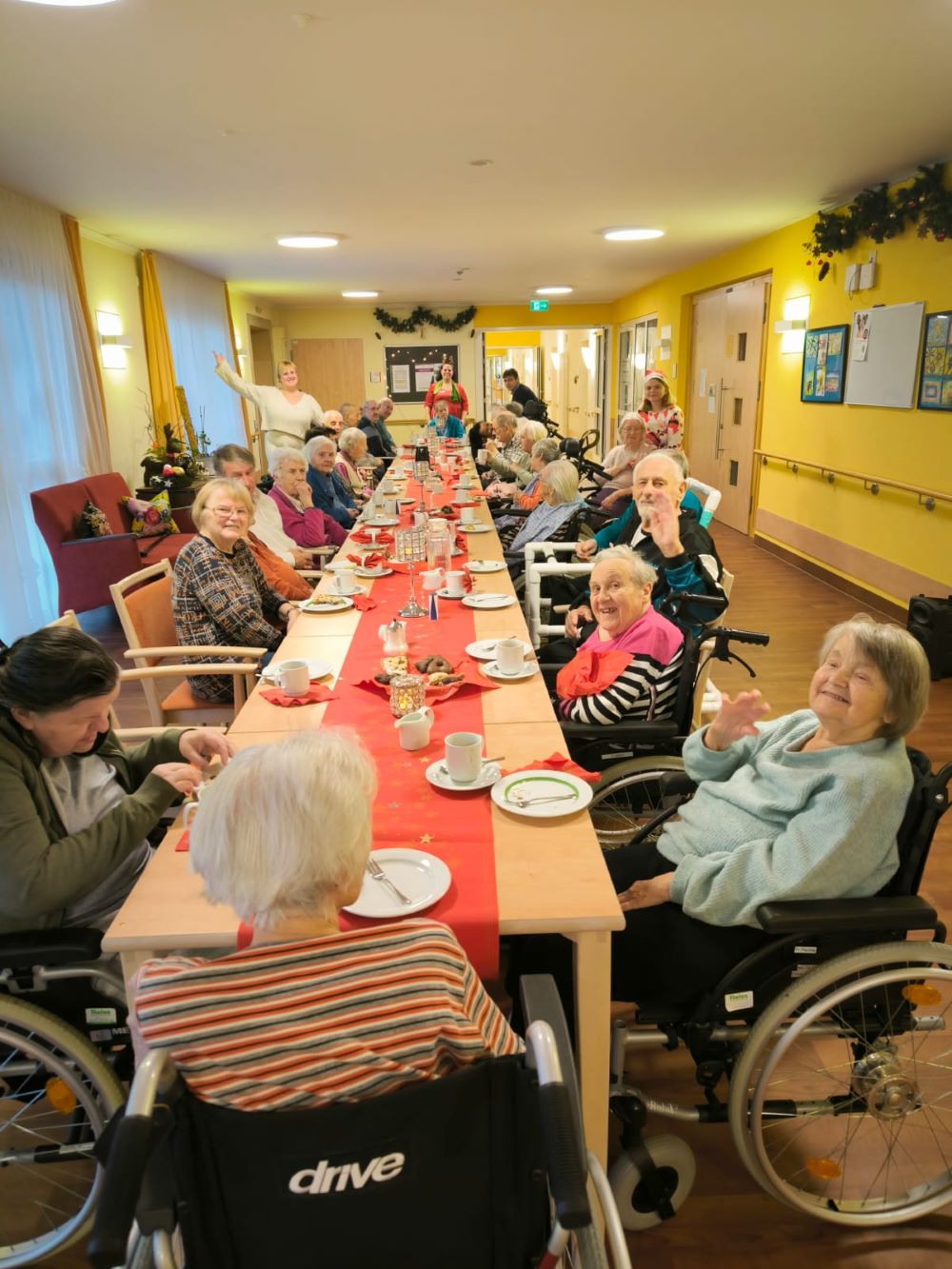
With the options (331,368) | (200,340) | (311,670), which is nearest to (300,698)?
(311,670)

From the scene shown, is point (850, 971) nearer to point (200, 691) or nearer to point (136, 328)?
point (200, 691)

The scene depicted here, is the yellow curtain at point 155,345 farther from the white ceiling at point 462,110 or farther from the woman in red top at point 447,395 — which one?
the woman in red top at point 447,395

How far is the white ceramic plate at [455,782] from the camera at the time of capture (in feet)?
5.50

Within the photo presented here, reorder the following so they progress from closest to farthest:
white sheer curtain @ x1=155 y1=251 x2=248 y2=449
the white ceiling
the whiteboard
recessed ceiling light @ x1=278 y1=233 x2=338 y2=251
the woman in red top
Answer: the white ceiling → the whiteboard → recessed ceiling light @ x1=278 y1=233 x2=338 y2=251 → white sheer curtain @ x1=155 y1=251 x2=248 y2=449 → the woman in red top

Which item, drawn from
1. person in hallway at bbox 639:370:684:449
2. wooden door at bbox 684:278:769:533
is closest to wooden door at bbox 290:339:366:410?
wooden door at bbox 684:278:769:533

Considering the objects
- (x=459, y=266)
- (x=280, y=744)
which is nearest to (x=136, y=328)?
(x=459, y=266)

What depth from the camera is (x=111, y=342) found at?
726cm

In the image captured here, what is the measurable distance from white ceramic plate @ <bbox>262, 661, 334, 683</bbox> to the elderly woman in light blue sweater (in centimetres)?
99

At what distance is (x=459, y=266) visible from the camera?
9.35m

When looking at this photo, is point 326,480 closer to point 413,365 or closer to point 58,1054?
point 58,1054

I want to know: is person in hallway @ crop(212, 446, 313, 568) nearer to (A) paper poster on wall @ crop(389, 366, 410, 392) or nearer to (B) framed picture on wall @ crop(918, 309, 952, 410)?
(B) framed picture on wall @ crop(918, 309, 952, 410)

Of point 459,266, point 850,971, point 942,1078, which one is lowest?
point 942,1078

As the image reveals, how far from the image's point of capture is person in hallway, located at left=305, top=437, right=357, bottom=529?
18.8 ft

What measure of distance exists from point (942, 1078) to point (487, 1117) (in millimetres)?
1546
